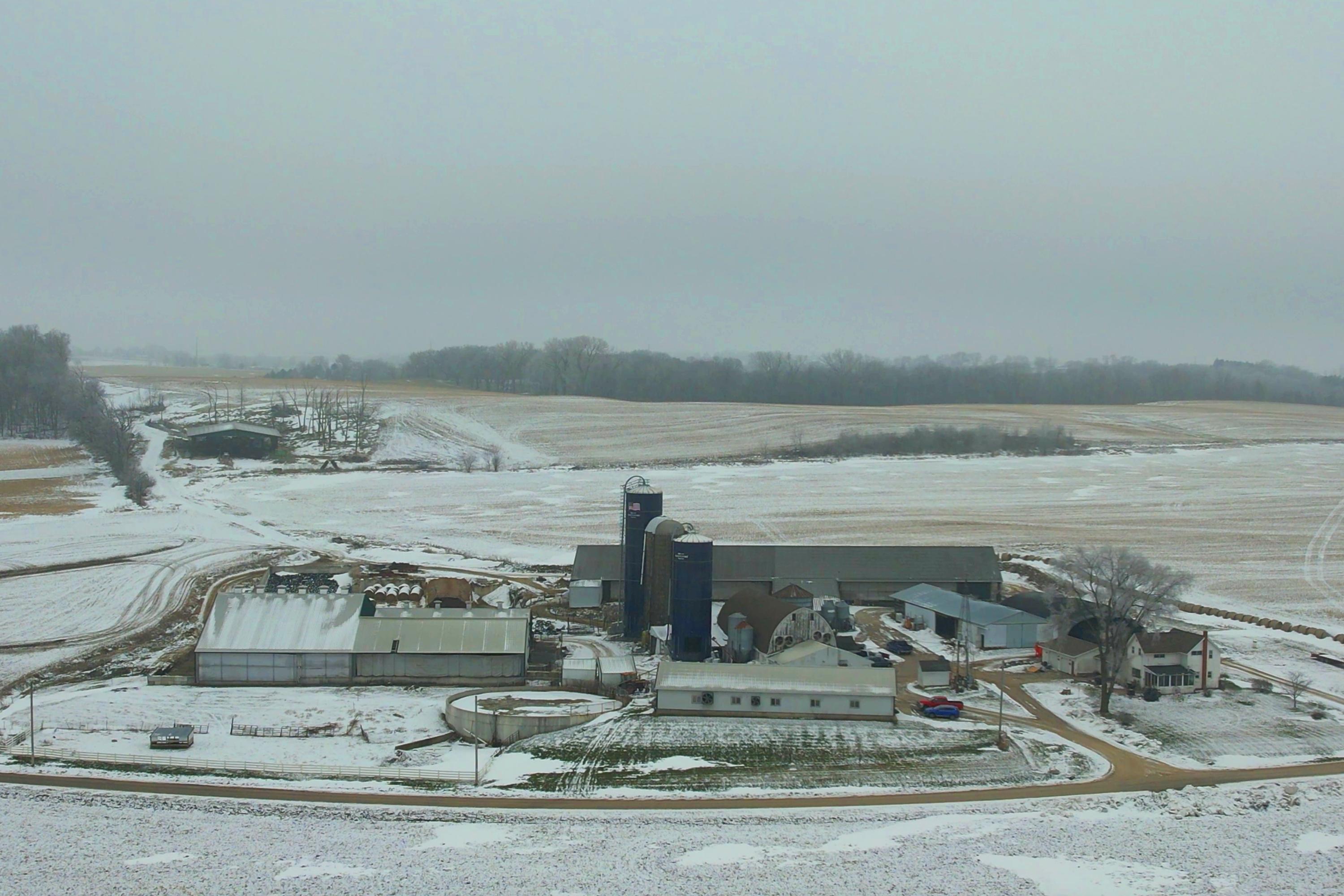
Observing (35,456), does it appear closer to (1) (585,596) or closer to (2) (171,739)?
(1) (585,596)

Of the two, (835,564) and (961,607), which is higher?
(835,564)

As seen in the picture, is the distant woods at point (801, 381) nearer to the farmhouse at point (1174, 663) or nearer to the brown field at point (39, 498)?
the brown field at point (39, 498)

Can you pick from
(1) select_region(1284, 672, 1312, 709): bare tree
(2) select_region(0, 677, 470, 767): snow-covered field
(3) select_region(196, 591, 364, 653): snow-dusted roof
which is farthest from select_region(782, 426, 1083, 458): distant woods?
(2) select_region(0, 677, 470, 767): snow-covered field

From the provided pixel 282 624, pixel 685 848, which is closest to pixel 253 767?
pixel 282 624

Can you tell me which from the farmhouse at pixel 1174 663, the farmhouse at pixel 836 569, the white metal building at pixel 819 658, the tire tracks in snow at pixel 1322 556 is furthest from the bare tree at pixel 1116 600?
the tire tracks in snow at pixel 1322 556

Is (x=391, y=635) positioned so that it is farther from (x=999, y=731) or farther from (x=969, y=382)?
(x=969, y=382)
